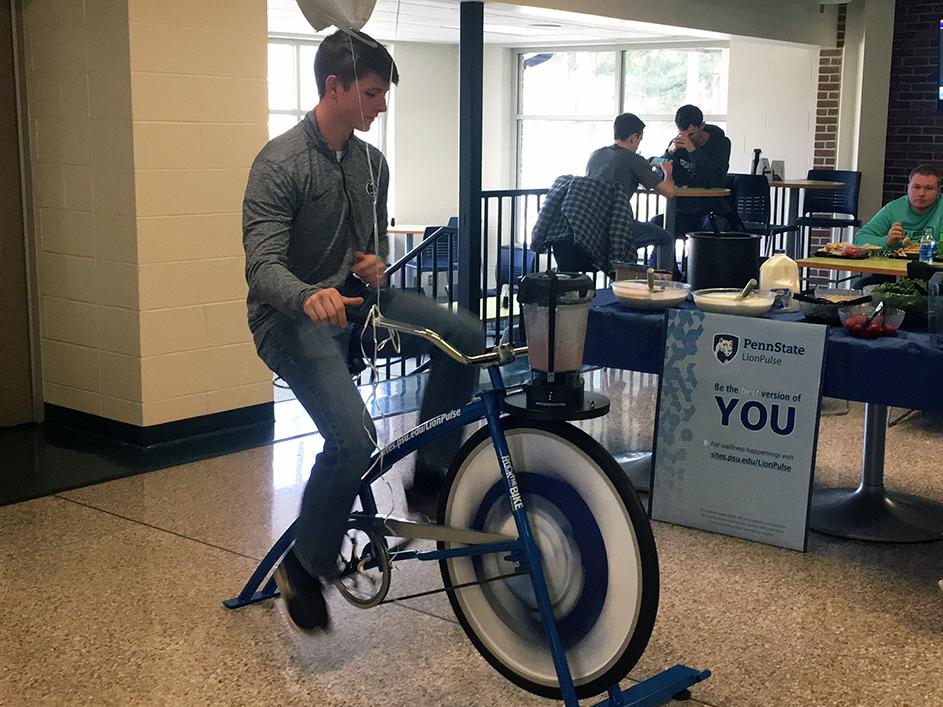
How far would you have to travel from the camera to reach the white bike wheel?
2.44m

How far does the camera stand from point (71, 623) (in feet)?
10.4

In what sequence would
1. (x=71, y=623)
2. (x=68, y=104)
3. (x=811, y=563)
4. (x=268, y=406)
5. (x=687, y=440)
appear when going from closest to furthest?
(x=71, y=623), (x=811, y=563), (x=687, y=440), (x=68, y=104), (x=268, y=406)

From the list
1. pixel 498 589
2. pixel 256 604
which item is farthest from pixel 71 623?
pixel 498 589

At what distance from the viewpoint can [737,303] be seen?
385 cm

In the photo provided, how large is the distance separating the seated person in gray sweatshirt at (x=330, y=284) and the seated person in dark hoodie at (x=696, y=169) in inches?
217


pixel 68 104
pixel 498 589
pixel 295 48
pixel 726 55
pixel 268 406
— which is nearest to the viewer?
pixel 498 589

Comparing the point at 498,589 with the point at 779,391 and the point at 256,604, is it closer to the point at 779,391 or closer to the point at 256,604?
the point at 256,604

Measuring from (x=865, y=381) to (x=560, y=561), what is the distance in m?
1.50

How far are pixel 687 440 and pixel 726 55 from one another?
10.2 metres

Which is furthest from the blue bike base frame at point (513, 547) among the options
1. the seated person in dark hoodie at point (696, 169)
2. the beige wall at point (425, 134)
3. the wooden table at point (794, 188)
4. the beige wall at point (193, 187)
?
the beige wall at point (425, 134)

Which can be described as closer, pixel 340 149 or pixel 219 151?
pixel 340 149

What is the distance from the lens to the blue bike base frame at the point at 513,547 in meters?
2.47

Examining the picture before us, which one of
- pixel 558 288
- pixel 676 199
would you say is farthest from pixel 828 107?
pixel 558 288

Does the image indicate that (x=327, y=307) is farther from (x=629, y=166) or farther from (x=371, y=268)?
(x=629, y=166)
